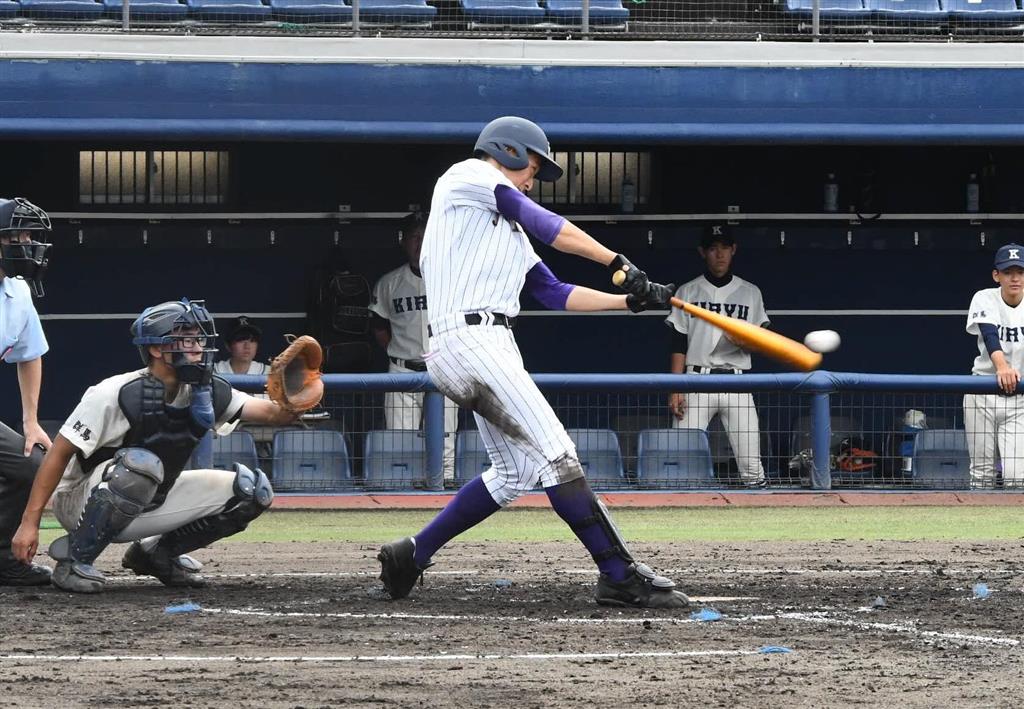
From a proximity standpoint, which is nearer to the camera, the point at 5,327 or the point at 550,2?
the point at 5,327

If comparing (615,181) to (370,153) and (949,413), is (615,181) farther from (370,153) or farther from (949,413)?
(949,413)

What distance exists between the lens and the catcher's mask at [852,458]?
10.4m

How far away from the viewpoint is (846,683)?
429 cm

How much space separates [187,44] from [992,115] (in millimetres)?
5429

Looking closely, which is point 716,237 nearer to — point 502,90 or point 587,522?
point 502,90

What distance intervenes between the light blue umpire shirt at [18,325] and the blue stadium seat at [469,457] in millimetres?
3739

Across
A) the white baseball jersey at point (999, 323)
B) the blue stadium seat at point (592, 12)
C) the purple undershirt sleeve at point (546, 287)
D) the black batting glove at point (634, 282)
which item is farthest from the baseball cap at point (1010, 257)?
the black batting glove at point (634, 282)

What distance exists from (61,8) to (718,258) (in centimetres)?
481

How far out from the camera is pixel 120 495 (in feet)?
19.0

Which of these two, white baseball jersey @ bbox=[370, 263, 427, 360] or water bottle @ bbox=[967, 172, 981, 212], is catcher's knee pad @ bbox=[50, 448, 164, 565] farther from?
water bottle @ bbox=[967, 172, 981, 212]

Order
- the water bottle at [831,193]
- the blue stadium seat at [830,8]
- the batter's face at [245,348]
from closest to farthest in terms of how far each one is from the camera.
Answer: the batter's face at [245,348], the blue stadium seat at [830,8], the water bottle at [831,193]

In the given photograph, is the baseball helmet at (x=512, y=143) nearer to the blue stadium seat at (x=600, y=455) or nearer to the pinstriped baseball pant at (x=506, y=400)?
the pinstriped baseball pant at (x=506, y=400)

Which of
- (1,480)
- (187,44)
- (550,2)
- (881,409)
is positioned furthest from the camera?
(550,2)

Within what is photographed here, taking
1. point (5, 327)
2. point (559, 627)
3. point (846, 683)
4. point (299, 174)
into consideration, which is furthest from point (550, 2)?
point (846, 683)
